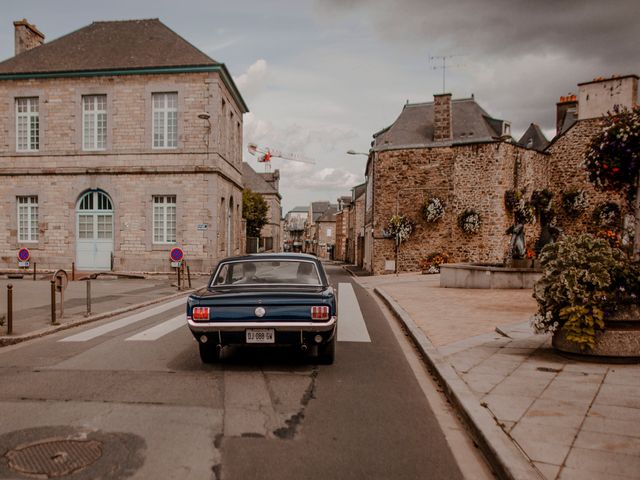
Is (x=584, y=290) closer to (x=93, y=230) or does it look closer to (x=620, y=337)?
(x=620, y=337)

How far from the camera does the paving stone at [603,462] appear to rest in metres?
3.19

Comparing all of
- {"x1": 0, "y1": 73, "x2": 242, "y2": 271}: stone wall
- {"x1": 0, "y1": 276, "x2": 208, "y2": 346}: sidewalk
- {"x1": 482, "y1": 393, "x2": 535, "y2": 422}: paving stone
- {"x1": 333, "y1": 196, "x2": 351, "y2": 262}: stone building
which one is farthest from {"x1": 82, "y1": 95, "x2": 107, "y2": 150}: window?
{"x1": 333, "y1": 196, "x2": 351, "y2": 262}: stone building

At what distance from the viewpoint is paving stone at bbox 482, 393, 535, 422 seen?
4.27 meters

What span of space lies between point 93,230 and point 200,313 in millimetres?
21522

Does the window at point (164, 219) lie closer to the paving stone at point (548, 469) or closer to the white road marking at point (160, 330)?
the white road marking at point (160, 330)

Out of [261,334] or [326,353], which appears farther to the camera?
[326,353]

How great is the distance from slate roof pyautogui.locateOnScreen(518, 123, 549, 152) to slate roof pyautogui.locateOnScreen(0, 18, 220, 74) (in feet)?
87.9

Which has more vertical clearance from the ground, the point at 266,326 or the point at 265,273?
the point at 265,273

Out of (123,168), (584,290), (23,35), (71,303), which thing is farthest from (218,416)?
(23,35)

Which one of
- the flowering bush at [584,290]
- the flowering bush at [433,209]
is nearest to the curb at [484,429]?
the flowering bush at [584,290]

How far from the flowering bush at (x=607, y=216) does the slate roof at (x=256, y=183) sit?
4977cm

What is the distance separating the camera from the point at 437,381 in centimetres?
581

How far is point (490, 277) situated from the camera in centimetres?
1600

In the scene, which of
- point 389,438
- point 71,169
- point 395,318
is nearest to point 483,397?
point 389,438
